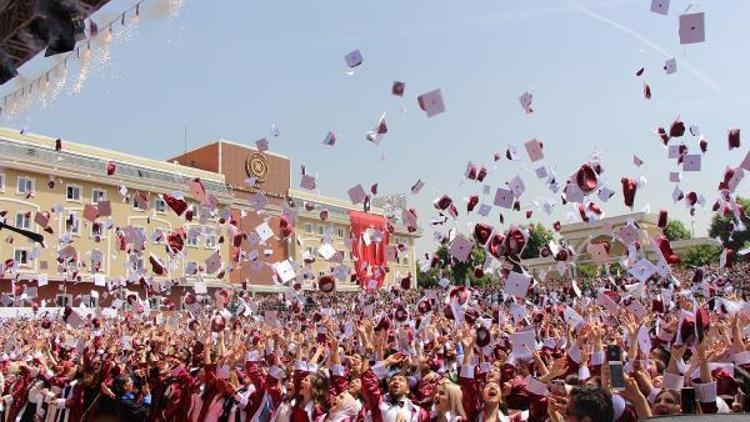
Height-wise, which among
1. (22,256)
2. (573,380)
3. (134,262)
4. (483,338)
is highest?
→ (22,256)

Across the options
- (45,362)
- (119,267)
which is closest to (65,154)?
(119,267)

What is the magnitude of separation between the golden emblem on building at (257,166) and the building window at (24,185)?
59.9 feet

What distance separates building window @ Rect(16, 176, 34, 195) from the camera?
3906cm

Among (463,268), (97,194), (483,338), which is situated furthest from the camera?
(97,194)

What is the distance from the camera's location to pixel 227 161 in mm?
54219

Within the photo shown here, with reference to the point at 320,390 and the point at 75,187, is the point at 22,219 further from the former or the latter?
the point at 320,390

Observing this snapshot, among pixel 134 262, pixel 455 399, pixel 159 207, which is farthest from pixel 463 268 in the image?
pixel 159 207

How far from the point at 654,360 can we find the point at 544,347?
5.75 feet

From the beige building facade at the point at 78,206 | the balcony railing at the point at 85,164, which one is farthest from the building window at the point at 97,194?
the balcony railing at the point at 85,164

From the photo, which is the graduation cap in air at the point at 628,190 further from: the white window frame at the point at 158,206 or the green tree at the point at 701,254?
the white window frame at the point at 158,206

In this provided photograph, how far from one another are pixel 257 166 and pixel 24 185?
20188mm

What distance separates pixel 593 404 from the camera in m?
3.05

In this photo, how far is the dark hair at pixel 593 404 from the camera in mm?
3031

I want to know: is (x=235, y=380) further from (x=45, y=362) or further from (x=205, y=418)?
(x=45, y=362)
